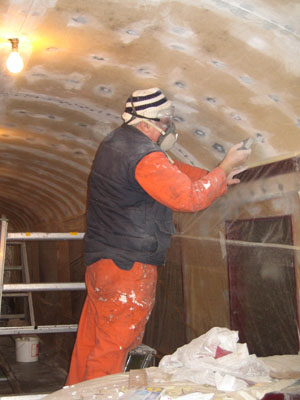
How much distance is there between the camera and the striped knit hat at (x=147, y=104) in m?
2.86

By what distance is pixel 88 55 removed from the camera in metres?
2.89

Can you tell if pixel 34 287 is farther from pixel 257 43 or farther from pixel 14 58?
pixel 257 43

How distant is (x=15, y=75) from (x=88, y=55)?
2.19 ft

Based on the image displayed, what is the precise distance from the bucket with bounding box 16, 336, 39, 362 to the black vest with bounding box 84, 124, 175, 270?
141 inches

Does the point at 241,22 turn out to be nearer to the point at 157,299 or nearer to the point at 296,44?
the point at 296,44

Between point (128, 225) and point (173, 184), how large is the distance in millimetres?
450

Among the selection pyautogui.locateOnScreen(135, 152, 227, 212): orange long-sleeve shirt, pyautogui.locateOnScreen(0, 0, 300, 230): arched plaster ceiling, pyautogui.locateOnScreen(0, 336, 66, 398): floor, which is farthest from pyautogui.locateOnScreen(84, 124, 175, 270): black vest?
pyautogui.locateOnScreen(0, 336, 66, 398): floor

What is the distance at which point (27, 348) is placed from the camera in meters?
6.14

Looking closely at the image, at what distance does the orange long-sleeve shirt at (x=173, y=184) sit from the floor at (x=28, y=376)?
126 inches

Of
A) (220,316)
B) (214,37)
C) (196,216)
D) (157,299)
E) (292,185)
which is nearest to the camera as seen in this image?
(214,37)

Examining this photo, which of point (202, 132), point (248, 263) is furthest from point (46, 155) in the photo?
point (248, 263)

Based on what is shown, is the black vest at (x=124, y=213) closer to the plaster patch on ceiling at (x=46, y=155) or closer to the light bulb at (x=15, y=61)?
the light bulb at (x=15, y=61)

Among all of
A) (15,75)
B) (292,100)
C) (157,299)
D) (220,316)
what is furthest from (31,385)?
(292,100)

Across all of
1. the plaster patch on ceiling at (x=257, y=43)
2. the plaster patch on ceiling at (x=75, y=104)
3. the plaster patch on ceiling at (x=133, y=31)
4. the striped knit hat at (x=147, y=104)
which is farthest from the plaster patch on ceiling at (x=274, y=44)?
the plaster patch on ceiling at (x=75, y=104)
